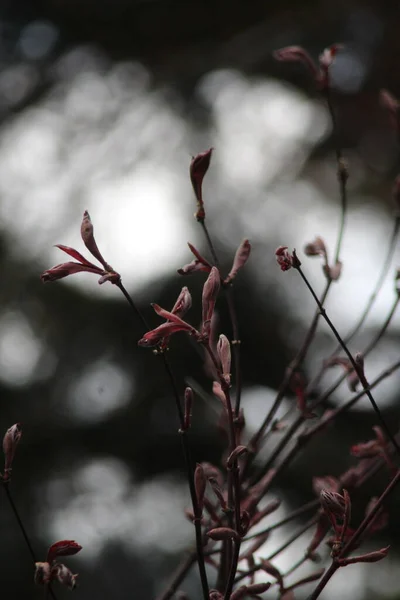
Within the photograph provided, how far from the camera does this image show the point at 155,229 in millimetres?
1365

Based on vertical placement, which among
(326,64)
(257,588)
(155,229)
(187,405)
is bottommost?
(155,229)

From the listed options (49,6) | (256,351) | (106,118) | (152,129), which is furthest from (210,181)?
(49,6)

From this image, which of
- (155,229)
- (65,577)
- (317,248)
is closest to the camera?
(65,577)

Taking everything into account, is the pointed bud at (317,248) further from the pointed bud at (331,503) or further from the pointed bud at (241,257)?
the pointed bud at (331,503)

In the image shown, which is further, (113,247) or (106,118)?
(106,118)

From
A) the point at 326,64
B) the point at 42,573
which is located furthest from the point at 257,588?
the point at 326,64

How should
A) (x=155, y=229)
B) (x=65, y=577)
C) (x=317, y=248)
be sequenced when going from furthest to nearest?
(x=155, y=229), (x=317, y=248), (x=65, y=577)

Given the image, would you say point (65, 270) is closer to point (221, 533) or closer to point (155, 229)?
point (221, 533)

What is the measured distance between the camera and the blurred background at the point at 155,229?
3.55 ft

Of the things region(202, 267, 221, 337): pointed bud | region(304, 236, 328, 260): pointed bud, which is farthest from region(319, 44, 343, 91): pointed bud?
region(202, 267, 221, 337): pointed bud

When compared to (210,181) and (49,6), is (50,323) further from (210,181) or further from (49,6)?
(49,6)

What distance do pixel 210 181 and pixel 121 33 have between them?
0.60 m

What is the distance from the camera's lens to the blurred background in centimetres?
108

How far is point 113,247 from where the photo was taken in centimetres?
135
